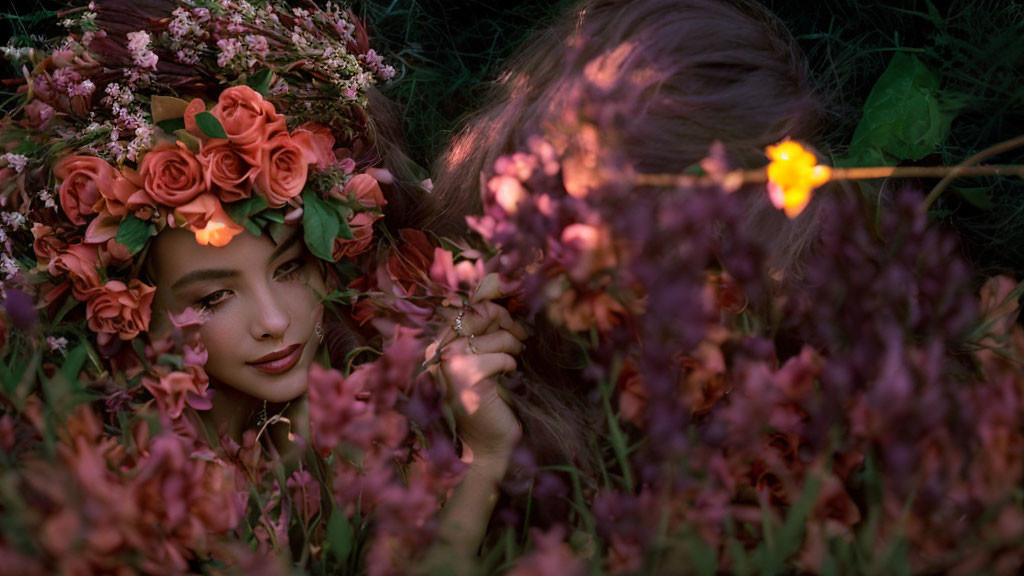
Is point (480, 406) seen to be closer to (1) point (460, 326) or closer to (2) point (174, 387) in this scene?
(1) point (460, 326)

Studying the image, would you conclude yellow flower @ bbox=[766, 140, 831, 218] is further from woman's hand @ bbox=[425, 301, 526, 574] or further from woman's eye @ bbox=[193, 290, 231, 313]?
woman's eye @ bbox=[193, 290, 231, 313]

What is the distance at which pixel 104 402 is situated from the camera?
129 cm

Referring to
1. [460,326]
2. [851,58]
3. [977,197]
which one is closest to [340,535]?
[460,326]

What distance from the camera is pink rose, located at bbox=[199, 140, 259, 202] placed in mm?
1231

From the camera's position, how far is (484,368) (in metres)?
1.22

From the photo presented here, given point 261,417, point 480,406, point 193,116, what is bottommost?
point 261,417

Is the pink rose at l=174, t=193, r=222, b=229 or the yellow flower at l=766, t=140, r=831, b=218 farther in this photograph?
the pink rose at l=174, t=193, r=222, b=229

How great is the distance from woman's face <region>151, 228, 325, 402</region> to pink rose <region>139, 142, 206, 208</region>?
0.27 feet

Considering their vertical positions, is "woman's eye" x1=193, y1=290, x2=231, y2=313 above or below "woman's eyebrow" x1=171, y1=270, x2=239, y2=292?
below

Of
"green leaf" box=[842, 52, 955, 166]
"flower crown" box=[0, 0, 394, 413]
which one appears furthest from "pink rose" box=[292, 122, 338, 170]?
"green leaf" box=[842, 52, 955, 166]

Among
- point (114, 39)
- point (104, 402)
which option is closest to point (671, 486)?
point (104, 402)

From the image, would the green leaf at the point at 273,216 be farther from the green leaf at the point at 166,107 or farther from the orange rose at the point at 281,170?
the green leaf at the point at 166,107

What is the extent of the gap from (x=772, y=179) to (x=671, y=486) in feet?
1.03

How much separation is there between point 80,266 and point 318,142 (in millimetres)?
390
